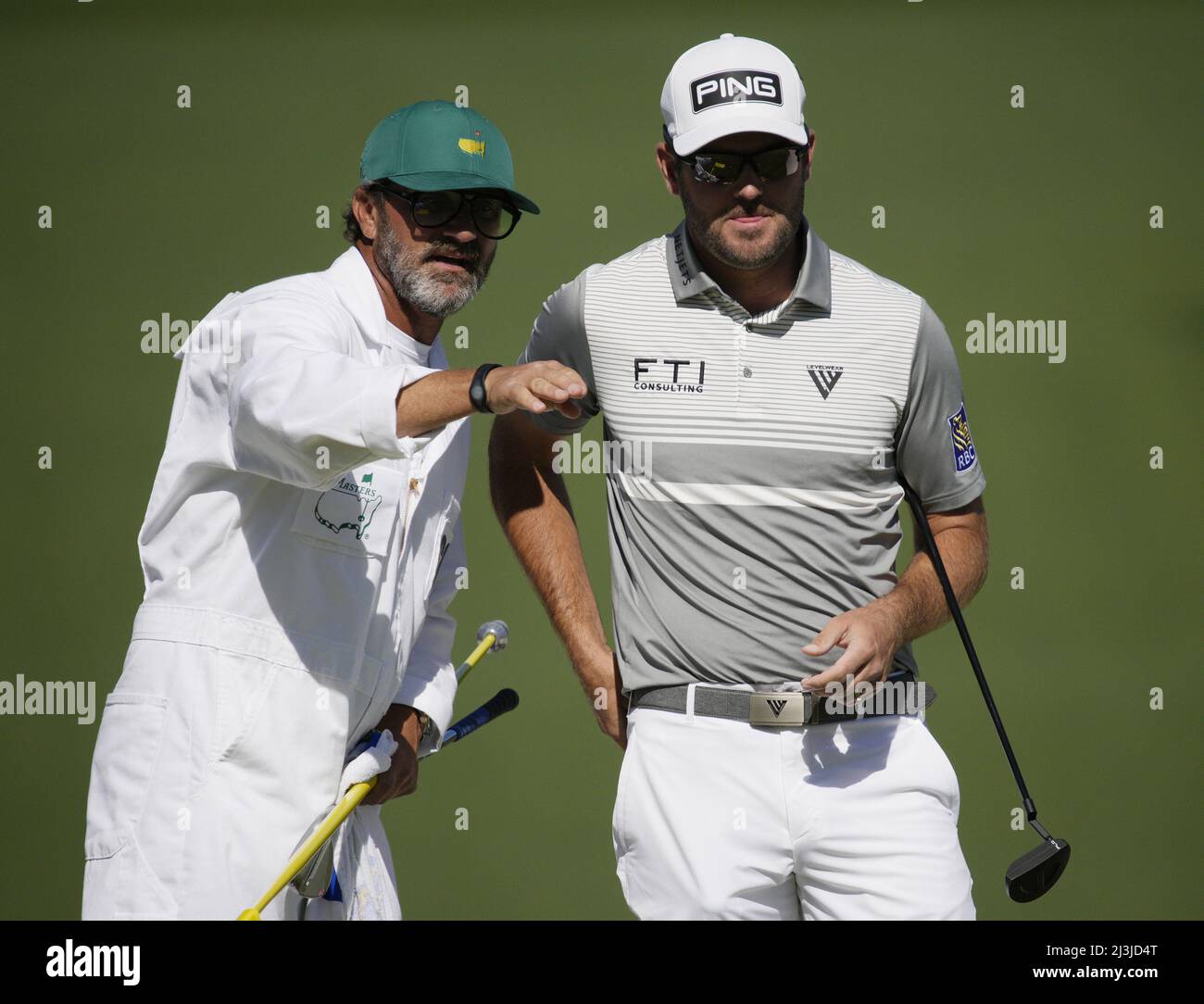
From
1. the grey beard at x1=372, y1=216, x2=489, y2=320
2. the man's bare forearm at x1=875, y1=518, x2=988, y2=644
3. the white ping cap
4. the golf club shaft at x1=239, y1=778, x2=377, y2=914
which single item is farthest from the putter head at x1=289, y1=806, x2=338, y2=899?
the white ping cap

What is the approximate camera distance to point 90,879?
229cm

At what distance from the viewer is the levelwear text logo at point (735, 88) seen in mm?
2229

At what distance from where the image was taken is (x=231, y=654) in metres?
2.27

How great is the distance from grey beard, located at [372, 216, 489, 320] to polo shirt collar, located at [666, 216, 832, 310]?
336 millimetres

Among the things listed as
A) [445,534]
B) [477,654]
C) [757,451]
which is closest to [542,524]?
[445,534]

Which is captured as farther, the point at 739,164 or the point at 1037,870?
the point at 1037,870

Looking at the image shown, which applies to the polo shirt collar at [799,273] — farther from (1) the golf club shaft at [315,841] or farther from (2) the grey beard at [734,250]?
(1) the golf club shaft at [315,841]

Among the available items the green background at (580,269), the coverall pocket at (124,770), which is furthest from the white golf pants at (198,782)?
the green background at (580,269)

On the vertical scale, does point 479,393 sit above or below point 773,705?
above

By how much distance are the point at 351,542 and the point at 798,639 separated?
66 cm

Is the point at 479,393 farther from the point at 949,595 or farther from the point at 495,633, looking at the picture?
the point at 495,633

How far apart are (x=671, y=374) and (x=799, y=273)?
24 centimetres

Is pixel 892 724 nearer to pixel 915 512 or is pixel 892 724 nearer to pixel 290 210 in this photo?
pixel 915 512
